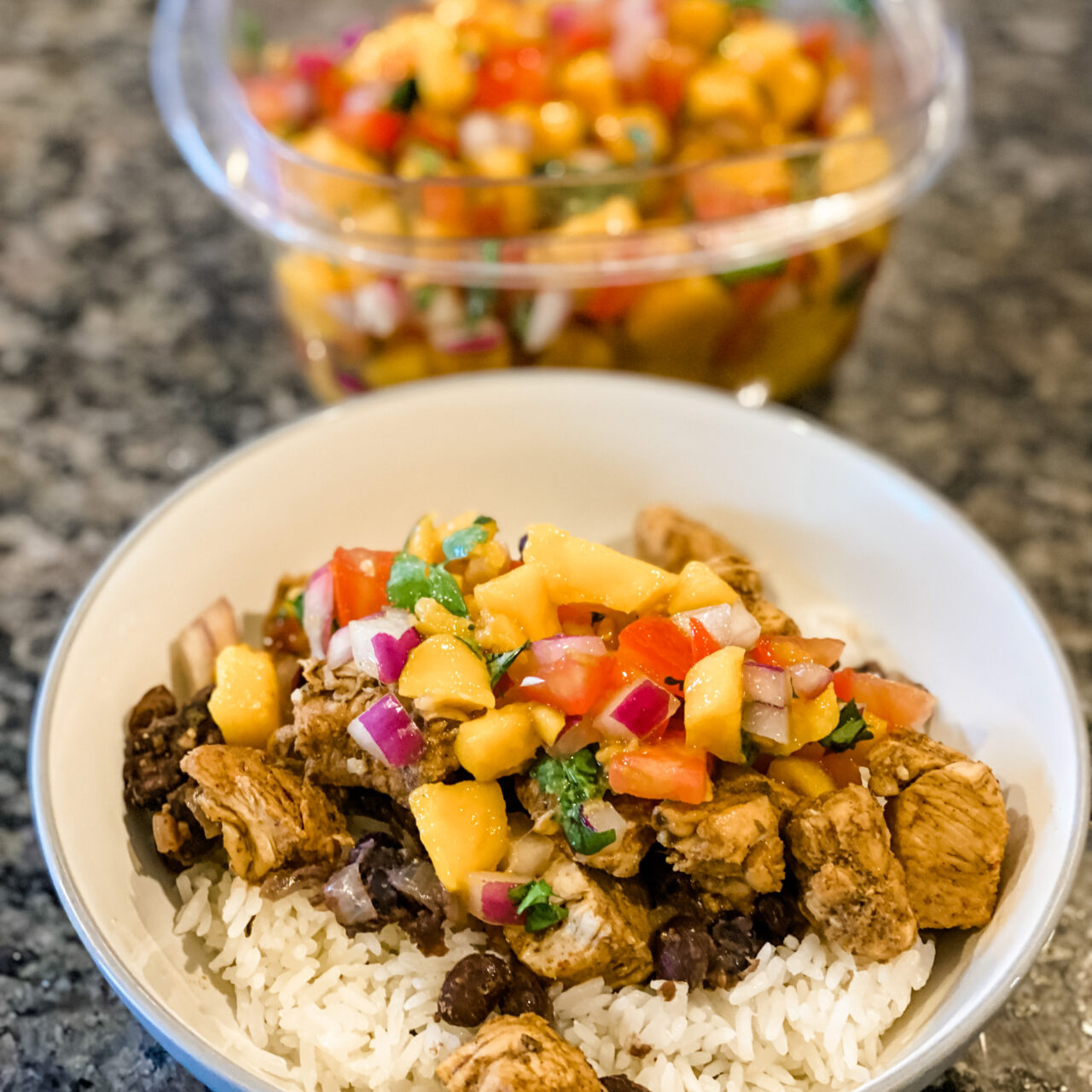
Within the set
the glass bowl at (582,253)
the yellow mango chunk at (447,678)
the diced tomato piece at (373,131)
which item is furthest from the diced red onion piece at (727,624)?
the diced tomato piece at (373,131)

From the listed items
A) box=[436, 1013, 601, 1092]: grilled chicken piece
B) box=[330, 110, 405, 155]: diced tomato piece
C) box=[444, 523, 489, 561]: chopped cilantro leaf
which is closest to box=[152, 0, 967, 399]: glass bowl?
box=[330, 110, 405, 155]: diced tomato piece

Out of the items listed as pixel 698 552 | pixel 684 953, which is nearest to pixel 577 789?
pixel 684 953

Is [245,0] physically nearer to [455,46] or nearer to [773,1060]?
[455,46]

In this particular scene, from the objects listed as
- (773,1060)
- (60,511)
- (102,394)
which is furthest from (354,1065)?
(102,394)

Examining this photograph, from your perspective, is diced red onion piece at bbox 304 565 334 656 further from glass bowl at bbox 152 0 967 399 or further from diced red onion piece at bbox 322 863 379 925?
glass bowl at bbox 152 0 967 399

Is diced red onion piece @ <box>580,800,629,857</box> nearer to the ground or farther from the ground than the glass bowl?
nearer to the ground

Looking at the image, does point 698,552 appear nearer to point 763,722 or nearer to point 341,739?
point 763,722
